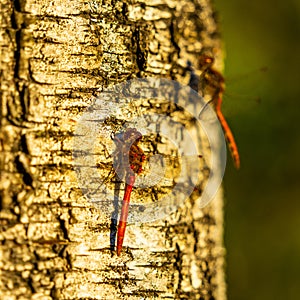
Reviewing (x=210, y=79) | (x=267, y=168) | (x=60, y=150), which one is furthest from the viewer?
(x=267, y=168)

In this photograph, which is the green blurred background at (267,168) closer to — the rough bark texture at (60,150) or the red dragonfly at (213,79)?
the red dragonfly at (213,79)

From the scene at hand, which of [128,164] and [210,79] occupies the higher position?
[210,79]

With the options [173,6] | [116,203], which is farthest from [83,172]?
[173,6]

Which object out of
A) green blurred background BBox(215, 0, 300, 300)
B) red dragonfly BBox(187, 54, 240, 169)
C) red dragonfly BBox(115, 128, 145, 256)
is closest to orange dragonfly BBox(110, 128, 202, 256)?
red dragonfly BBox(115, 128, 145, 256)

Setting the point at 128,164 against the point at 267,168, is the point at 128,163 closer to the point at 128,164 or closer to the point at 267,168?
the point at 128,164

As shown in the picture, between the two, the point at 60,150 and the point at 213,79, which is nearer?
the point at 60,150

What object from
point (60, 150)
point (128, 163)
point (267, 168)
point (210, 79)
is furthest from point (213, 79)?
point (267, 168)

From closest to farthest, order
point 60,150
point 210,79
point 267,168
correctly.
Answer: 1. point 60,150
2. point 210,79
3. point 267,168

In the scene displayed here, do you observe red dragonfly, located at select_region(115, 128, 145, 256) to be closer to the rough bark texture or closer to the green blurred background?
the rough bark texture
